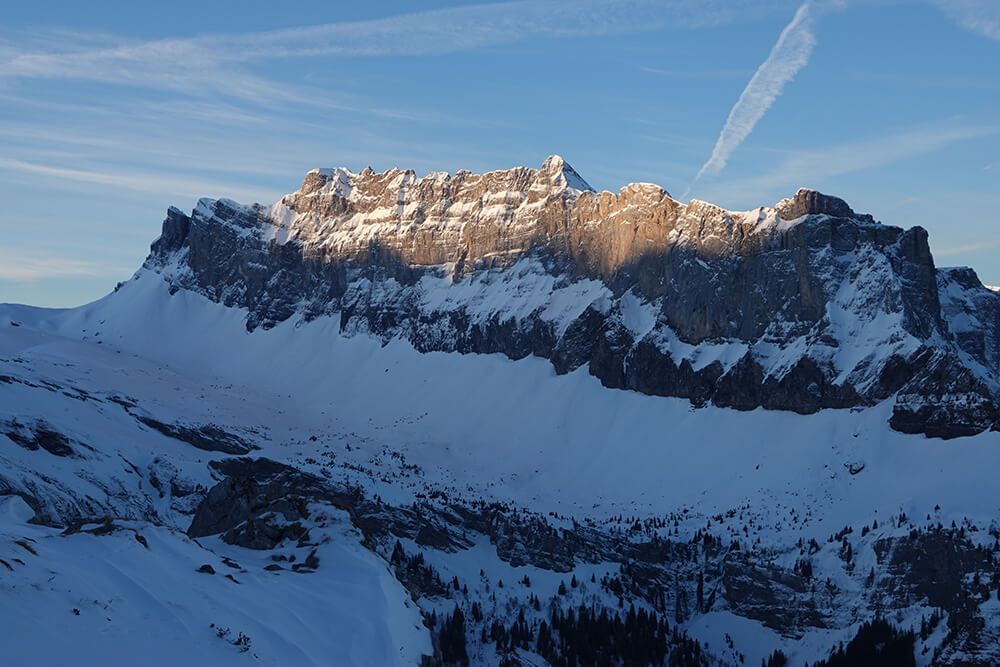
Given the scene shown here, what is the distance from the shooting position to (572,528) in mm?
163625

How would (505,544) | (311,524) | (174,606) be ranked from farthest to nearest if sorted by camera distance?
(505,544)
(311,524)
(174,606)

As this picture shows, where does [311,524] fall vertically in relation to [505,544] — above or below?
above

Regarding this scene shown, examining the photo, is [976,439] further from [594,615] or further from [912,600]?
[594,615]

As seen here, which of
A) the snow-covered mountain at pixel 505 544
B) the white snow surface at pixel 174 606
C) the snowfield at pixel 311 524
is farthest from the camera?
the snow-covered mountain at pixel 505 544

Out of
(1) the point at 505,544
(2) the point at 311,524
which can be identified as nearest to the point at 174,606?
(2) the point at 311,524

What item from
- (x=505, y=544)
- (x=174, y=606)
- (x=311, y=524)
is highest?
(x=174, y=606)

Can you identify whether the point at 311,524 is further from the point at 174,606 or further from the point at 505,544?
the point at 505,544

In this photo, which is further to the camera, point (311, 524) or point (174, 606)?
point (311, 524)

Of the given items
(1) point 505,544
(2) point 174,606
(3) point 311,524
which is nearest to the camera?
(2) point 174,606

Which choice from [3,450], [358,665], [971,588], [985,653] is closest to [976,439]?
[971,588]

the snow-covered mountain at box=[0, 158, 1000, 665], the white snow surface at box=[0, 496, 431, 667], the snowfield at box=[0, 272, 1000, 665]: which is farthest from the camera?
the snow-covered mountain at box=[0, 158, 1000, 665]

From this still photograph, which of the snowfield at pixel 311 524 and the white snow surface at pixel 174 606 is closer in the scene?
the white snow surface at pixel 174 606

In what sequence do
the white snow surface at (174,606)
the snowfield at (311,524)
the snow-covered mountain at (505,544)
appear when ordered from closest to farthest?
the white snow surface at (174,606), the snowfield at (311,524), the snow-covered mountain at (505,544)

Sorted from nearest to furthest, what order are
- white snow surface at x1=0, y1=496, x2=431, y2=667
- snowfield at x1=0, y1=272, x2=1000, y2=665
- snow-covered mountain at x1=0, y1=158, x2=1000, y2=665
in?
white snow surface at x1=0, y1=496, x2=431, y2=667 < snowfield at x1=0, y1=272, x2=1000, y2=665 < snow-covered mountain at x1=0, y1=158, x2=1000, y2=665
